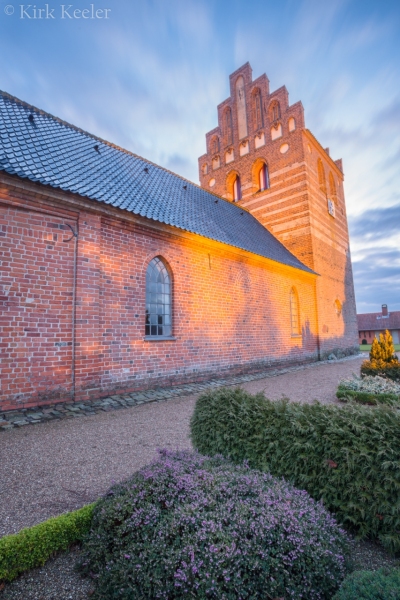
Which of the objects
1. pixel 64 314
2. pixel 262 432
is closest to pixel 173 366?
pixel 64 314

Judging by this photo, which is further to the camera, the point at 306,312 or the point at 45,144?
the point at 306,312

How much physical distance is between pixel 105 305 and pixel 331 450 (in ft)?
19.8

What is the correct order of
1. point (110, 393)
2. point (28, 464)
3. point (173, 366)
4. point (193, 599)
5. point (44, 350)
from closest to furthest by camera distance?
point (193, 599)
point (28, 464)
point (44, 350)
point (110, 393)
point (173, 366)

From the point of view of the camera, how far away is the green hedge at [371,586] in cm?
132

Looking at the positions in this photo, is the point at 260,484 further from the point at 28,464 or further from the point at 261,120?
the point at 261,120

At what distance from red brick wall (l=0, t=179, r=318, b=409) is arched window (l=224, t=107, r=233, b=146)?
1179 cm

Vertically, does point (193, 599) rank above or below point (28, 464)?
above

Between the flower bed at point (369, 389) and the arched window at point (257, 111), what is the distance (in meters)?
16.2

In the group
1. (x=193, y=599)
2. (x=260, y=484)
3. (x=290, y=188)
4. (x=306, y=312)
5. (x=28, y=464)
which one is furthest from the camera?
(x=290, y=188)

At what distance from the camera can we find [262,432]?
9.66ft

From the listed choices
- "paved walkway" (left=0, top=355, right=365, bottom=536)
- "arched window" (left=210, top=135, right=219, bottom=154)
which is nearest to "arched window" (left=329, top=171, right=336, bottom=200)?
"arched window" (left=210, top=135, right=219, bottom=154)

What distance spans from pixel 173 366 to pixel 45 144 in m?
7.02

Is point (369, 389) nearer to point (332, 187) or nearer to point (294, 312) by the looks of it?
point (294, 312)

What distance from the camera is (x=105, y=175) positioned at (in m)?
9.05
